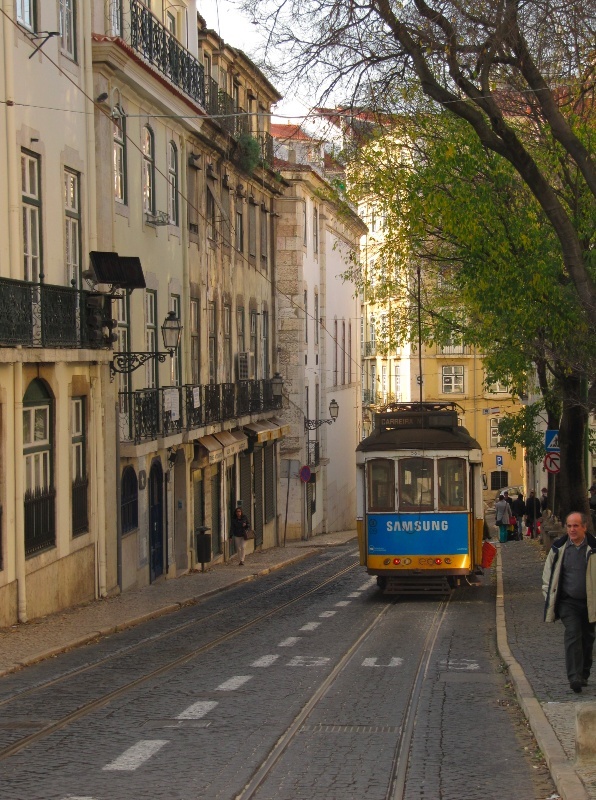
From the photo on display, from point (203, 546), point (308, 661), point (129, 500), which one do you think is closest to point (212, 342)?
point (203, 546)

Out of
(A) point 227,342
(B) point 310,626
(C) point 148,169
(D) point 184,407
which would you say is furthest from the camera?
(A) point 227,342

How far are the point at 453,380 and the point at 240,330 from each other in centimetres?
4162

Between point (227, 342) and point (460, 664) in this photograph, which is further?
point (227, 342)

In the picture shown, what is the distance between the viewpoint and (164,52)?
87.9 feet

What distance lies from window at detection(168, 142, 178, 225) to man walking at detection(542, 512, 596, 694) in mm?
18309

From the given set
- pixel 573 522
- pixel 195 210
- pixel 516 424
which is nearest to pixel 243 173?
pixel 195 210

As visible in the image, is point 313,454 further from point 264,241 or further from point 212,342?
point 212,342

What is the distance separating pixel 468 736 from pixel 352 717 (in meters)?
1.19

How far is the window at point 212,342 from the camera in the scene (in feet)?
109

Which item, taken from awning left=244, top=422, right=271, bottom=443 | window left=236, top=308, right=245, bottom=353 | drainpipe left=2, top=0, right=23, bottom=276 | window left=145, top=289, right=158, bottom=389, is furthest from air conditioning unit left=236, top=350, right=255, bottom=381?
drainpipe left=2, top=0, right=23, bottom=276

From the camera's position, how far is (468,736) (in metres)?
10.1

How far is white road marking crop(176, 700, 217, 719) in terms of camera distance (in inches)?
424

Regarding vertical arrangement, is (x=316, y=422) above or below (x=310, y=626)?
above

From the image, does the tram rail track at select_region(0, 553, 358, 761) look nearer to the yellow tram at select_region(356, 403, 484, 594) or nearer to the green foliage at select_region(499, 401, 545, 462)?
the yellow tram at select_region(356, 403, 484, 594)
